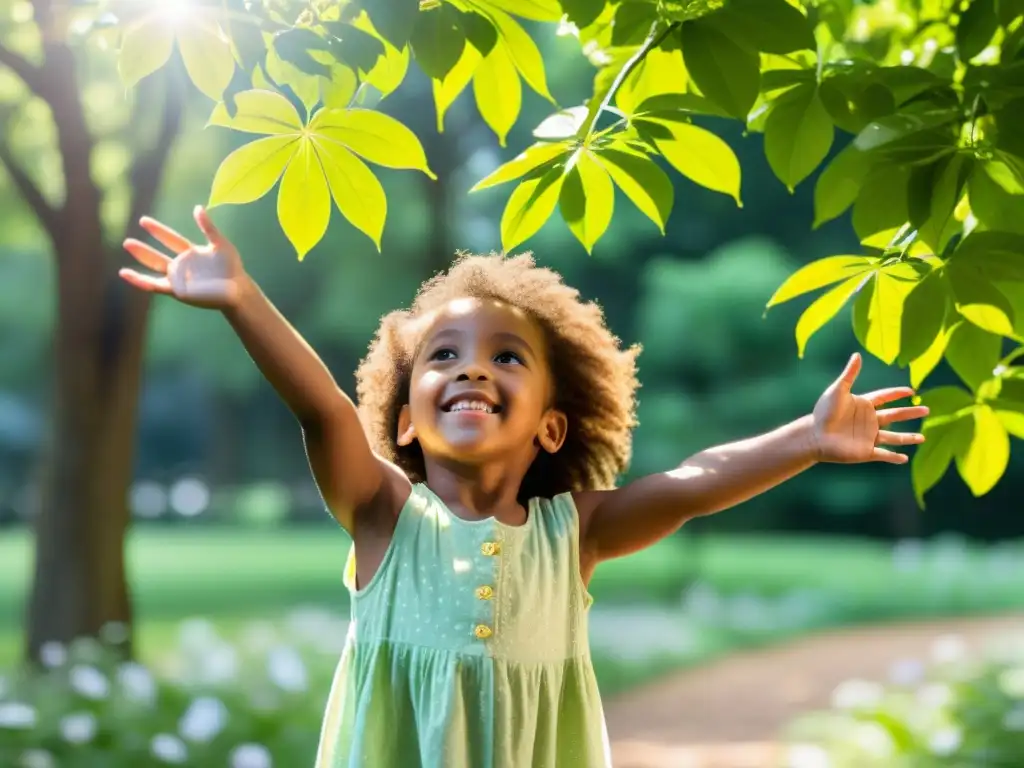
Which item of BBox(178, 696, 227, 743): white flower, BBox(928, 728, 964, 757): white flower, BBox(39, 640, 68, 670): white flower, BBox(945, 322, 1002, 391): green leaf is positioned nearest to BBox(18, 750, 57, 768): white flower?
BBox(178, 696, 227, 743): white flower

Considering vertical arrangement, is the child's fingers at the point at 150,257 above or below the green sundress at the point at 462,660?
above

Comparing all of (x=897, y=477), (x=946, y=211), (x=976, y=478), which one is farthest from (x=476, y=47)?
(x=897, y=477)

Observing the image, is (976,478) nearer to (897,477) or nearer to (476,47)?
(476,47)

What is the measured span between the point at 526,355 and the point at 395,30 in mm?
613

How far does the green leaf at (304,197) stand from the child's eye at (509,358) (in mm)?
390

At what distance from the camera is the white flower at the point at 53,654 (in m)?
4.73

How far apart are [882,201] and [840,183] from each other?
23 centimetres

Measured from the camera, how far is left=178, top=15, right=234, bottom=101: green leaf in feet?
4.72

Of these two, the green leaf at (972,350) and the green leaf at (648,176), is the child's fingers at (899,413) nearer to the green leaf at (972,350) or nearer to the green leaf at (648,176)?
the green leaf at (972,350)

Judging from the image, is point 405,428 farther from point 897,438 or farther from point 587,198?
point 897,438

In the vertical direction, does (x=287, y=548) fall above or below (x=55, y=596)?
above

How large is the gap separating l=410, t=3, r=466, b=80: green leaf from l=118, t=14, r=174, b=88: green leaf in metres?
0.27

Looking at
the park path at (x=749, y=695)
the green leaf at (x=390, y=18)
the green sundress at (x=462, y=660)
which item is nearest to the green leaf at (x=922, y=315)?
the green sundress at (x=462, y=660)

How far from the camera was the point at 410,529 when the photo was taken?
70.4 inches
